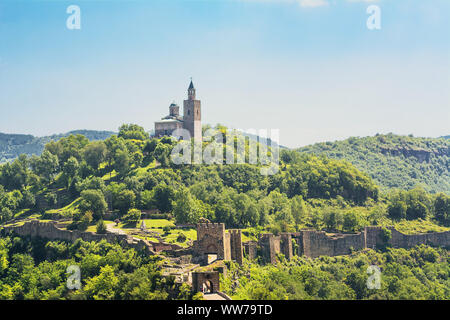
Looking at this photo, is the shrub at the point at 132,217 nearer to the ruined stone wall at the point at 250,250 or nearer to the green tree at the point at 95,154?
the ruined stone wall at the point at 250,250

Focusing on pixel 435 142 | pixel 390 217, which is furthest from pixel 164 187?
pixel 435 142

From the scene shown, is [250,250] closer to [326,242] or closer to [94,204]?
[326,242]

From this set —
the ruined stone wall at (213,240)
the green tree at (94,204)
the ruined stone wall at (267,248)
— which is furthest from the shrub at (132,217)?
the ruined stone wall at (213,240)

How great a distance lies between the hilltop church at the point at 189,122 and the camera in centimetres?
8288

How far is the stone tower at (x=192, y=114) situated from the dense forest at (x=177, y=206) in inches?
99.9

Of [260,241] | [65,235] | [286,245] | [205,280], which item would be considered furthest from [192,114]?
[205,280]

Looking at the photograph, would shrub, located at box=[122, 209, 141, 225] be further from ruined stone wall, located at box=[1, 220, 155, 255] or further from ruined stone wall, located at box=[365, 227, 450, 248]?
ruined stone wall, located at box=[365, 227, 450, 248]

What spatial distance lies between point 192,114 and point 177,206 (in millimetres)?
26535

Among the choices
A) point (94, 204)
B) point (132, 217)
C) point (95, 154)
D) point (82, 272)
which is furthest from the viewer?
point (95, 154)

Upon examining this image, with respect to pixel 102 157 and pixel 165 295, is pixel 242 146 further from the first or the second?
pixel 165 295

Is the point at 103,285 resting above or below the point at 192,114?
below

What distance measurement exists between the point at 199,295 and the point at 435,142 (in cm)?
12059

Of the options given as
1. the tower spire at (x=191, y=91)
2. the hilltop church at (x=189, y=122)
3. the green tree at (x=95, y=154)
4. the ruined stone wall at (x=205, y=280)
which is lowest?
the ruined stone wall at (x=205, y=280)

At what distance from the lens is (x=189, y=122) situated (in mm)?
83438
